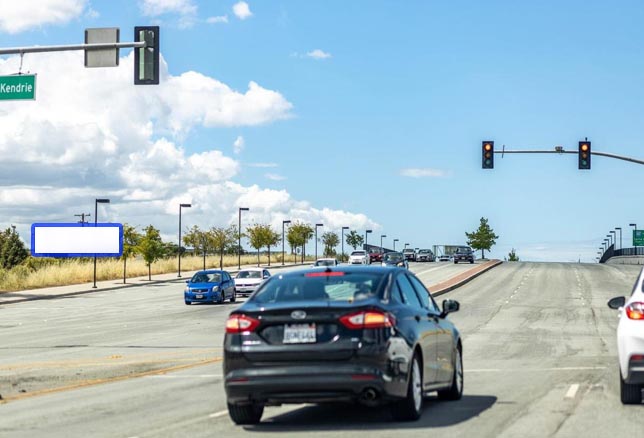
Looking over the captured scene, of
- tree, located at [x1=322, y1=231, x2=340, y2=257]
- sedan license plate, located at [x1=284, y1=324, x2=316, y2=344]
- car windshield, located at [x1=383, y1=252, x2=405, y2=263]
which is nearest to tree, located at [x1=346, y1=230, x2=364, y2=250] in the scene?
tree, located at [x1=322, y1=231, x2=340, y2=257]

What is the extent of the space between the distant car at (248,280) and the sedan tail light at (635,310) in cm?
3926

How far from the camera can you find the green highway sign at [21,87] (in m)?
23.6

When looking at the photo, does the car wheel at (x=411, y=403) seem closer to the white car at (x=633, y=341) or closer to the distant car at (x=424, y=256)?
the white car at (x=633, y=341)

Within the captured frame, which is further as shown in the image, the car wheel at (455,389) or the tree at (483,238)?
the tree at (483,238)

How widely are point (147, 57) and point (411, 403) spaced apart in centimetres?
1266

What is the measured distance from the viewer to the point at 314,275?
35.7 ft

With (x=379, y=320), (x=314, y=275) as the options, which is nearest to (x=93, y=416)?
(x=314, y=275)

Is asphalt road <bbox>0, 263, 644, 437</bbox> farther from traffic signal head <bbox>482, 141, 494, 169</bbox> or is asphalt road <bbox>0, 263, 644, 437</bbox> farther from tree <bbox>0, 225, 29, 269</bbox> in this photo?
tree <bbox>0, 225, 29, 269</bbox>

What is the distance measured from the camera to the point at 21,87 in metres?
23.6

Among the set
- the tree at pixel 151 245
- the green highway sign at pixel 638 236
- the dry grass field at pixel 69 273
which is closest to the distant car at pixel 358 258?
the dry grass field at pixel 69 273

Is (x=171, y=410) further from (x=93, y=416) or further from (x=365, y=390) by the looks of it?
(x=365, y=390)

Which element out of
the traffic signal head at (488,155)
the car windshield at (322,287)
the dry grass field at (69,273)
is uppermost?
the traffic signal head at (488,155)

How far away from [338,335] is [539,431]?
209 cm

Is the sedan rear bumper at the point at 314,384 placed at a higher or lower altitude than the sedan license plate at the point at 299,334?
lower
